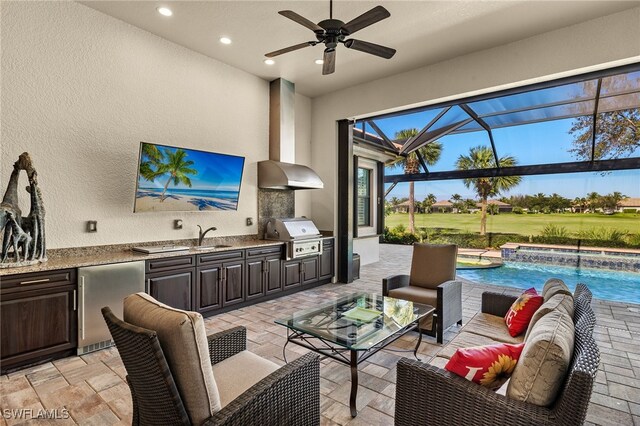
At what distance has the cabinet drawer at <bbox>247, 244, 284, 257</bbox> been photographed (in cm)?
420

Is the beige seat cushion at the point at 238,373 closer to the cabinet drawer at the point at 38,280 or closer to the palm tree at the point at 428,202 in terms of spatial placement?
the cabinet drawer at the point at 38,280

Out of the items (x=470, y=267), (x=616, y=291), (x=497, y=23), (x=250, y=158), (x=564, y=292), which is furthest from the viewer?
(x=470, y=267)

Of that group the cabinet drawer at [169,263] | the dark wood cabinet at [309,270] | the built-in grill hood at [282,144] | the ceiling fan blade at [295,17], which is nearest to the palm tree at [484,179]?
the built-in grill hood at [282,144]

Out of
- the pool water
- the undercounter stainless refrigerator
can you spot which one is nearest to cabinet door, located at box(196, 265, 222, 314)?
the undercounter stainless refrigerator

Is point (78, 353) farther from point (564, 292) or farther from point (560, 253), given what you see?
point (560, 253)

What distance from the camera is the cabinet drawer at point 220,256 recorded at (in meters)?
3.65

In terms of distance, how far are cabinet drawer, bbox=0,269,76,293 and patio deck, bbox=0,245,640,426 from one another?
0.66 meters

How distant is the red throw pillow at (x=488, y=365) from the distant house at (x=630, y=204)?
598 centimetres

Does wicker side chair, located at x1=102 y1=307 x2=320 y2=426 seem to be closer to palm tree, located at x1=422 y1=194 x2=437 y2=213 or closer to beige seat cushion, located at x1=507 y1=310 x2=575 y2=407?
beige seat cushion, located at x1=507 y1=310 x2=575 y2=407

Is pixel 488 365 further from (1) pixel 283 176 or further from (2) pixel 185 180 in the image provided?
(1) pixel 283 176

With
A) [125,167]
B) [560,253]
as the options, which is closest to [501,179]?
[560,253]

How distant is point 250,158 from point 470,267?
18.7ft

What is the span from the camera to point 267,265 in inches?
173

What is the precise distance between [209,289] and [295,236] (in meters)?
1.48
